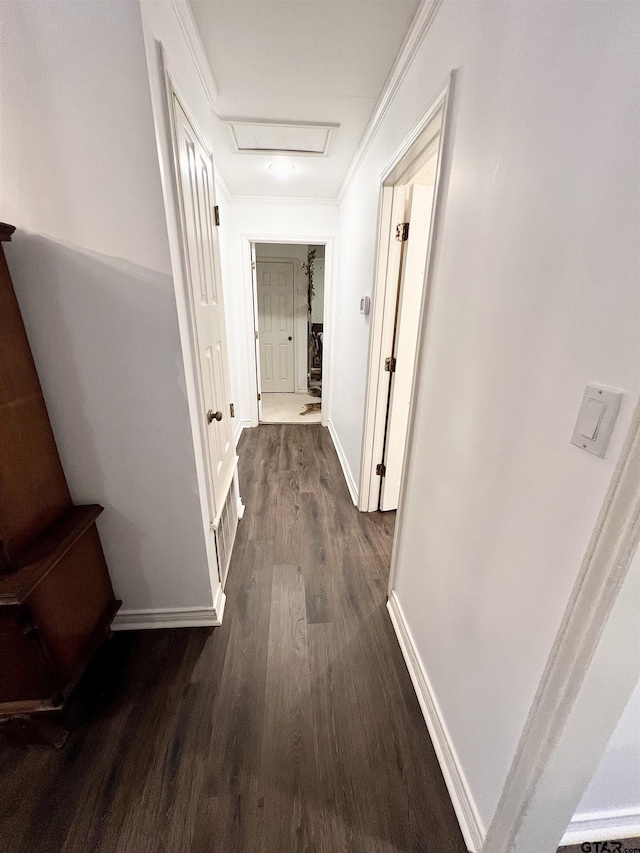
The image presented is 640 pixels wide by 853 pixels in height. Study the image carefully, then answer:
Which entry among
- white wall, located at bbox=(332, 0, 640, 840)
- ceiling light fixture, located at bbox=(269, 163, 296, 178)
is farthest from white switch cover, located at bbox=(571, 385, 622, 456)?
ceiling light fixture, located at bbox=(269, 163, 296, 178)

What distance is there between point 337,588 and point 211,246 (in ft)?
6.12

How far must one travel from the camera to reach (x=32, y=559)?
101 cm

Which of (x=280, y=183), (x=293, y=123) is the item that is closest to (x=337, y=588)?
(x=293, y=123)

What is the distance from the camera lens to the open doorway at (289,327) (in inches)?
184

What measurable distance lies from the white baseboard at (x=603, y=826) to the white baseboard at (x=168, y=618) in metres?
1.35

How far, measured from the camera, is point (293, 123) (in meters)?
1.92

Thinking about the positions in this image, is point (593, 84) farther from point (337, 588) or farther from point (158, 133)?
point (337, 588)

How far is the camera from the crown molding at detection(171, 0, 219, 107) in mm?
1145

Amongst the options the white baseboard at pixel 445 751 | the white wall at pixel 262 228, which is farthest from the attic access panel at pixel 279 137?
the white baseboard at pixel 445 751

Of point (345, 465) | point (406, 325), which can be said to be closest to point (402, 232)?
point (406, 325)

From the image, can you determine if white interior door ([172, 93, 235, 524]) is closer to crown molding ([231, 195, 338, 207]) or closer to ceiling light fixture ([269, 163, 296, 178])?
ceiling light fixture ([269, 163, 296, 178])

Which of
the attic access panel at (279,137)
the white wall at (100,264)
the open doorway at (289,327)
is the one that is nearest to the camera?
the white wall at (100,264)

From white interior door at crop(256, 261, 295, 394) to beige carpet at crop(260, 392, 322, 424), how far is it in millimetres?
273

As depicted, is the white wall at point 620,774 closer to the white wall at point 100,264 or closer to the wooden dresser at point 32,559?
the white wall at point 100,264
